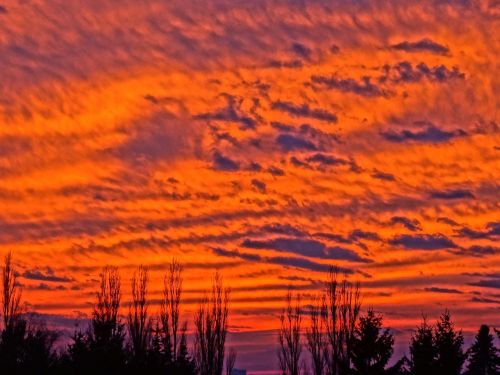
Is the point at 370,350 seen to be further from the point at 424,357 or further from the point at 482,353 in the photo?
the point at 482,353

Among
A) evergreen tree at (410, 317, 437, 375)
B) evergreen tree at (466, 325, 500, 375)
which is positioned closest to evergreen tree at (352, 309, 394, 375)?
evergreen tree at (410, 317, 437, 375)

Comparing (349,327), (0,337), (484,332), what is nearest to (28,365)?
(0,337)

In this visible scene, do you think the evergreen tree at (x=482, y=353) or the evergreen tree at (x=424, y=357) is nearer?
the evergreen tree at (x=424, y=357)

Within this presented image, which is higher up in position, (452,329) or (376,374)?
(452,329)

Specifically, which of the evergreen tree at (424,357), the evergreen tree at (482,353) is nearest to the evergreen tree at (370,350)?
the evergreen tree at (424,357)

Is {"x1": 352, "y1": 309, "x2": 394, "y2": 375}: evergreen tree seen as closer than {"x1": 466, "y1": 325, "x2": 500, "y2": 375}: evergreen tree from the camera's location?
Yes

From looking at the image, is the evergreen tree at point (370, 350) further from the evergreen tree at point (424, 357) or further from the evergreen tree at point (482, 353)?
the evergreen tree at point (482, 353)

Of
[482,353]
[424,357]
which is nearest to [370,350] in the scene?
[424,357]

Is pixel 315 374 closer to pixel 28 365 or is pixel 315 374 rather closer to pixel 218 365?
pixel 218 365

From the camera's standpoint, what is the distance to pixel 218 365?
76.8 metres

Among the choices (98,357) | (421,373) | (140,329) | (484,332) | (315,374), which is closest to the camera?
(98,357)

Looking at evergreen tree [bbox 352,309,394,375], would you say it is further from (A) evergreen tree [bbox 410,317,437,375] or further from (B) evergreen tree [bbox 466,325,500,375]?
(B) evergreen tree [bbox 466,325,500,375]

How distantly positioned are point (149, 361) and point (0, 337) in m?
18.2

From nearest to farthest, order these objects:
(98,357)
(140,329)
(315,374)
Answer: (98,357) → (140,329) → (315,374)
